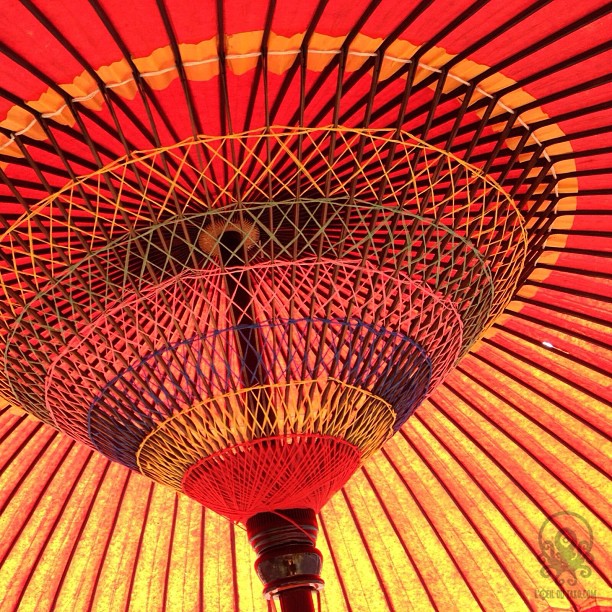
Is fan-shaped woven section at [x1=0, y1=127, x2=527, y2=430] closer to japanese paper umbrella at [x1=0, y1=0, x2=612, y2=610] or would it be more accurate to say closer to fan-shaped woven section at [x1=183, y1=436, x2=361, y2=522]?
japanese paper umbrella at [x1=0, y1=0, x2=612, y2=610]

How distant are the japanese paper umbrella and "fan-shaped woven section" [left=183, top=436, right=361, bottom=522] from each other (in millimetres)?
13

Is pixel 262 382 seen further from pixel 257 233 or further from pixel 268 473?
pixel 257 233

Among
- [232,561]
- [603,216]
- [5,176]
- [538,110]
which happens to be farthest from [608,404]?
[5,176]

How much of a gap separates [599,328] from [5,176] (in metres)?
2.84

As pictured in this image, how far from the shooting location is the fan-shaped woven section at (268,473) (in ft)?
10.3

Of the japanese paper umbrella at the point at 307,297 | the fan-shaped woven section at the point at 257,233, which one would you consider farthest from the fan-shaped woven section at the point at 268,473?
the fan-shaped woven section at the point at 257,233

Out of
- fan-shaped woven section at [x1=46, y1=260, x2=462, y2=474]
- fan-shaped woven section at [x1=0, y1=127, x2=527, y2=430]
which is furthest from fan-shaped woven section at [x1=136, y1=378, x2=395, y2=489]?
fan-shaped woven section at [x1=0, y1=127, x2=527, y2=430]

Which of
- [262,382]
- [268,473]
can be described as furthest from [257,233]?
[268,473]

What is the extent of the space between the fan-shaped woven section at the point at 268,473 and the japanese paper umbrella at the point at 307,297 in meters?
0.01

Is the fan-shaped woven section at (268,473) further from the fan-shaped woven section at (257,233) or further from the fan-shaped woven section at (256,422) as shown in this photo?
the fan-shaped woven section at (257,233)

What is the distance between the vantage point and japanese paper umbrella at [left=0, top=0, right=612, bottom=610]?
2.52m

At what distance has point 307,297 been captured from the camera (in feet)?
13.4

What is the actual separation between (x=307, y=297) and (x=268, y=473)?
1.20m

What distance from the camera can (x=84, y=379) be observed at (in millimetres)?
3033
